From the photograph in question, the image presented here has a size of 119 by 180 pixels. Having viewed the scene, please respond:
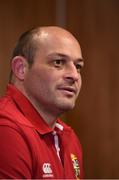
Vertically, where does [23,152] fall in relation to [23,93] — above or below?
below

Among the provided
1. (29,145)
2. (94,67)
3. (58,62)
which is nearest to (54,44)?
(58,62)

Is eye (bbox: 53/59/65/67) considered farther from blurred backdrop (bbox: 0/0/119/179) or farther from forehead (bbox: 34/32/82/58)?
blurred backdrop (bbox: 0/0/119/179)

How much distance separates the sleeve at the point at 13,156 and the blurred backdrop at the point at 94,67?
3.71 ft

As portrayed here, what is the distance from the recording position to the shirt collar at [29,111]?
137 centimetres

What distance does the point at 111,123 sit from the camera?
2361 millimetres

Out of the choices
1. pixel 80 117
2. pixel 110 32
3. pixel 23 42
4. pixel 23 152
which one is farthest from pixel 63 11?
pixel 23 152

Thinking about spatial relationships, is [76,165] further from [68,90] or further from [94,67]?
[94,67]

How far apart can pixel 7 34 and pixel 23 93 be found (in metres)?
0.88

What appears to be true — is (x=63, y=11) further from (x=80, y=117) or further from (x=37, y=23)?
(x=80, y=117)

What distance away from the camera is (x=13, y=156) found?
1167 millimetres

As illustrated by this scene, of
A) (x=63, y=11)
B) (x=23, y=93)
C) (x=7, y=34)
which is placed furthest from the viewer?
(x=63, y=11)

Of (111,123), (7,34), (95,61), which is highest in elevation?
(7,34)

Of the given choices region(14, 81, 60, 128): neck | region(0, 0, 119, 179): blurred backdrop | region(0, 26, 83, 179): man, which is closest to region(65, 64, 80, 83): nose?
region(0, 26, 83, 179): man

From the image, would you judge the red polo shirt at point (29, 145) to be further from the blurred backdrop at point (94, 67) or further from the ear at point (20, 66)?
the blurred backdrop at point (94, 67)
